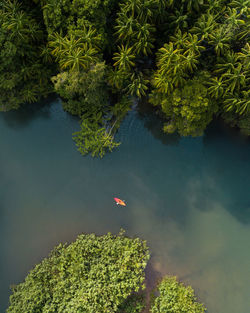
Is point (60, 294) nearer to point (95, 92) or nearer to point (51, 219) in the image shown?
point (51, 219)

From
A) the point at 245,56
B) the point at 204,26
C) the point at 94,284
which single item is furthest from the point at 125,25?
the point at 94,284

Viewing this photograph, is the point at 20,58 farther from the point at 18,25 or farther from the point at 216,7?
the point at 216,7

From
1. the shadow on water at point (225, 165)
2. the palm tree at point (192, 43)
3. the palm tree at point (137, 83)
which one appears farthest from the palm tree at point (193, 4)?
the shadow on water at point (225, 165)

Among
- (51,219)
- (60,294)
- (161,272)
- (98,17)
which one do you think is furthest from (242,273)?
(98,17)

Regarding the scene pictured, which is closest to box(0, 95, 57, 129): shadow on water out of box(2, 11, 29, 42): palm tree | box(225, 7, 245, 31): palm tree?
box(2, 11, 29, 42): palm tree

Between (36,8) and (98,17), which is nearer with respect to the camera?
(98,17)

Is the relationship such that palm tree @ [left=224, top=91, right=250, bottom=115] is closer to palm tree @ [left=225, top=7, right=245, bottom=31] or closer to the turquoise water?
palm tree @ [left=225, top=7, right=245, bottom=31]
